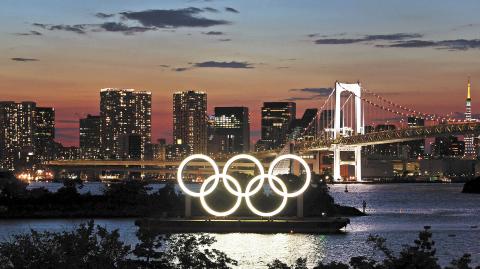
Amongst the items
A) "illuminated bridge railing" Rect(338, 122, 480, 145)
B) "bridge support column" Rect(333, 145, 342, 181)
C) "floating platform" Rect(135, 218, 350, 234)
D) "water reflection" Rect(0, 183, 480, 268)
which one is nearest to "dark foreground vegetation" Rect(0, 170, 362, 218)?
"water reflection" Rect(0, 183, 480, 268)

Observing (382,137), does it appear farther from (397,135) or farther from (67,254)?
(67,254)

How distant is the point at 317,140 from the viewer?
116 metres

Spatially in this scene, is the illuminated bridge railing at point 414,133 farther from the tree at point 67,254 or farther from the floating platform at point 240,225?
the tree at point 67,254

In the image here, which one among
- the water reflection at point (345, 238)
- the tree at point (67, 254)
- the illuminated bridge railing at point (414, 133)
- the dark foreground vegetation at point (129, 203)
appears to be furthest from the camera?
the illuminated bridge railing at point (414, 133)

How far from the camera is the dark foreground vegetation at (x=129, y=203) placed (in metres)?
55.6

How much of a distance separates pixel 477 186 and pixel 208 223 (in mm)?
78312

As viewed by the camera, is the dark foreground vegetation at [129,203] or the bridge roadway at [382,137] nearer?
the dark foreground vegetation at [129,203]

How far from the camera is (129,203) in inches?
2571

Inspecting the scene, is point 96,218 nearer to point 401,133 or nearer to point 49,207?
point 49,207

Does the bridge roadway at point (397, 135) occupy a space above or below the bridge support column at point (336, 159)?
above

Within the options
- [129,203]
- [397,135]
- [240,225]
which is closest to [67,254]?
[240,225]

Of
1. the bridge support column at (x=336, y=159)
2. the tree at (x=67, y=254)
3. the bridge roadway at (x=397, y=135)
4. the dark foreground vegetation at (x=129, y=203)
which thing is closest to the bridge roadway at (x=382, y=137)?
the bridge roadway at (x=397, y=135)

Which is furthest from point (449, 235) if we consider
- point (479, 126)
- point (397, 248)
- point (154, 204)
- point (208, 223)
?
point (479, 126)

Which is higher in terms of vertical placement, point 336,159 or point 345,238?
point 336,159
